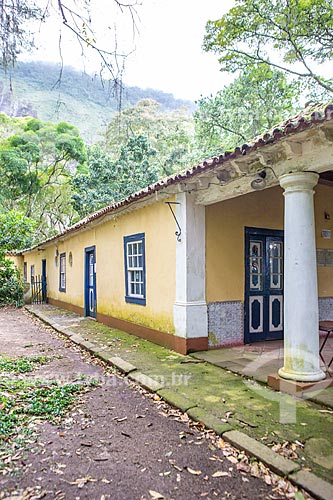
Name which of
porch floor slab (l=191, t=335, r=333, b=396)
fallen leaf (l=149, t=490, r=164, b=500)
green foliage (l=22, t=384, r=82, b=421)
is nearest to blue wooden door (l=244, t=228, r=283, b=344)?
porch floor slab (l=191, t=335, r=333, b=396)

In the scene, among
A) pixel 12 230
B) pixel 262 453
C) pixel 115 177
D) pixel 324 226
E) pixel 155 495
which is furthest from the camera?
pixel 115 177

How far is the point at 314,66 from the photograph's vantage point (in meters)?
13.3

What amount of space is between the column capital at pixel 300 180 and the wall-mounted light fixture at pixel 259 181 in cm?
57

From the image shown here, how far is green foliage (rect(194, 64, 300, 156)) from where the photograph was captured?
53.5 feet

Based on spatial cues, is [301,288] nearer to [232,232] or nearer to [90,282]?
[232,232]

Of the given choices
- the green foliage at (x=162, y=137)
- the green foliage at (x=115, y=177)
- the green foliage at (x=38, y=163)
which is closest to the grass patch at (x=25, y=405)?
the green foliage at (x=115, y=177)

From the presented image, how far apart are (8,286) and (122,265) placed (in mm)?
10737

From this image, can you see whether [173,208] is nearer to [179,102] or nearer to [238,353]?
[238,353]

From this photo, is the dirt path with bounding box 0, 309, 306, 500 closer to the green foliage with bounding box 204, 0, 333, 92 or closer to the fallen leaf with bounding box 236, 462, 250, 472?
the fallen leaf with bounding box 236, 462, 250, 472

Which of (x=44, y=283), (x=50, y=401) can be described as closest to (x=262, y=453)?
(x=50, y=401)

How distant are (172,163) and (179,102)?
51.2 ft

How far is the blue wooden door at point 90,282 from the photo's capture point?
11.1 m

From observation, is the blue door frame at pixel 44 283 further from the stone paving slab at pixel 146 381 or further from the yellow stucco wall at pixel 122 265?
the stone paving slab at pixel 146 381

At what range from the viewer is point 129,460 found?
2926mm
